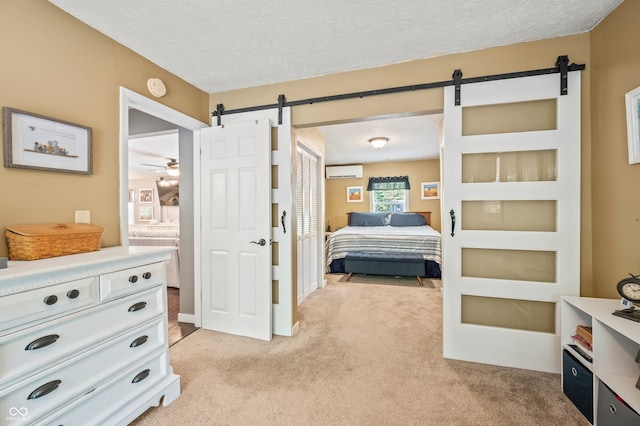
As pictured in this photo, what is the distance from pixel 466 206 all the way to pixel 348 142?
3.23 metres

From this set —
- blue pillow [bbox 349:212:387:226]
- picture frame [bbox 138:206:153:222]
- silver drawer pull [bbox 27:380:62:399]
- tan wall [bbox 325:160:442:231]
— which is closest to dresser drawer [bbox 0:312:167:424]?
silver drawer pull [bbox 27:380:62:399]

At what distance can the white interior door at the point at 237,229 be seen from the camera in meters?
2.47

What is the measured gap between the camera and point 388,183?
23.2 feet

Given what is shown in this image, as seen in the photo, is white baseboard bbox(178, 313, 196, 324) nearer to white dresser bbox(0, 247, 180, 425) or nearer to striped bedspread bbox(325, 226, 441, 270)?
white dresser bbox(0, 247, 180, 425)

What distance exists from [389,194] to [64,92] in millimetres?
6578

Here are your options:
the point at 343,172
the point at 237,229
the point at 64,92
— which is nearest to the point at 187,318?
the point at 237,229

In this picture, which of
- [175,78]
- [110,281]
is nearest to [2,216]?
[110,281]

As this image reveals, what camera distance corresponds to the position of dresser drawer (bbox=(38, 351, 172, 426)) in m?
1.21

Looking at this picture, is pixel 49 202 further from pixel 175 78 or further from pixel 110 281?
pixel 175 78

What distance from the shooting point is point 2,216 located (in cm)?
136

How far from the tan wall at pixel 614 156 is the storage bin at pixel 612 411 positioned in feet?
2.25

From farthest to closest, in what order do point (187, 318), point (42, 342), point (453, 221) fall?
point (187, 318) < point (453, 221) < point (42, 342)

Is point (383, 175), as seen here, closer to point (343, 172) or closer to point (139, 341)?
point (343, 172)

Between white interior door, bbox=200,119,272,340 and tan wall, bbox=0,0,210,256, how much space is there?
799mm
